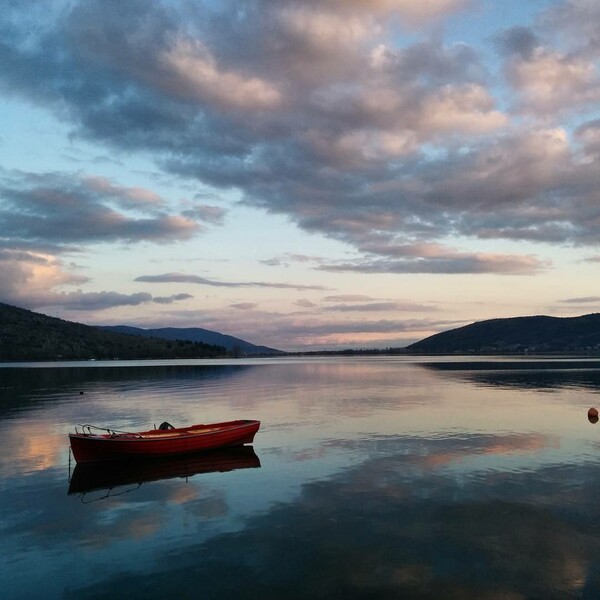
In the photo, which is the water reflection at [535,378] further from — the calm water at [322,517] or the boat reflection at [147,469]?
the boat reflection at [147,469]

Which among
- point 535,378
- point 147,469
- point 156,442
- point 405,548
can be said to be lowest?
point 535,378

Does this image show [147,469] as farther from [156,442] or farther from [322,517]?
[322,517]

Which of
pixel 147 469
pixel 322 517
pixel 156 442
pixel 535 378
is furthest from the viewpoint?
pixel 535 378

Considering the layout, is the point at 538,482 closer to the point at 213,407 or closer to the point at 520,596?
the point at 520,596

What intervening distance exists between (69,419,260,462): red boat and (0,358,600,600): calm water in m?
1.15

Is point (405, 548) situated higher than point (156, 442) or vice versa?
point (156, 442)

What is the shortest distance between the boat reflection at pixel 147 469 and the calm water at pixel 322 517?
9.7 inches

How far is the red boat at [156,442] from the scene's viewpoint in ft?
108

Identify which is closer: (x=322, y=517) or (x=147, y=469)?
(x=322, y=517)

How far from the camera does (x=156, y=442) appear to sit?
1325 inches

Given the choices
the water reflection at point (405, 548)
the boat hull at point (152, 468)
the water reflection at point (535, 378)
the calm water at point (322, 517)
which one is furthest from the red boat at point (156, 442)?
the water reflection at point (535, 378)

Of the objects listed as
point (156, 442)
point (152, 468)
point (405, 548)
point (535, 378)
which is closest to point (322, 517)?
point (405, 548)

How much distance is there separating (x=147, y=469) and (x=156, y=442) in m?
1.83

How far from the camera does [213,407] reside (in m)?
63.2
